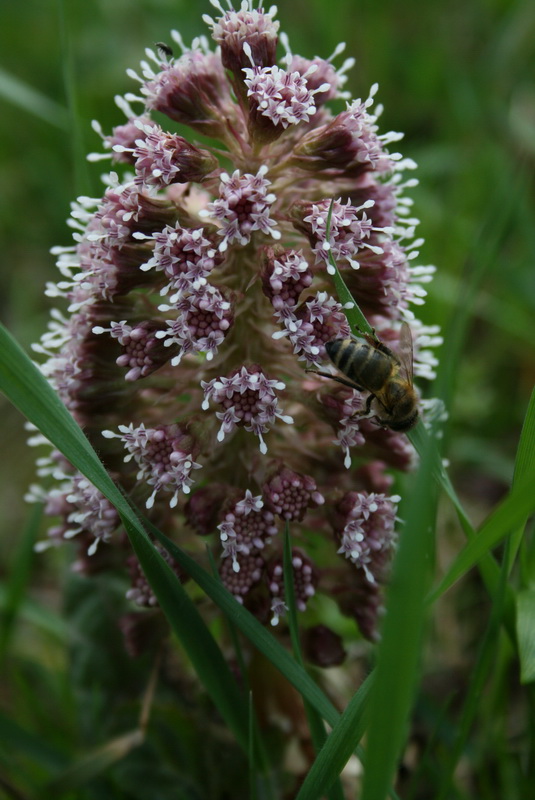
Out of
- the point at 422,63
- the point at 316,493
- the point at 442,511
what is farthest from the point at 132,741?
the point at 422,63

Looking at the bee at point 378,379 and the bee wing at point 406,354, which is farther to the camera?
the bee wing at point 406,354

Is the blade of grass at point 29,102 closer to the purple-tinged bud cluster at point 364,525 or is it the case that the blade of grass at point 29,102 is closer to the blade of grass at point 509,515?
the purple-tinged bud cluster at point 364,525

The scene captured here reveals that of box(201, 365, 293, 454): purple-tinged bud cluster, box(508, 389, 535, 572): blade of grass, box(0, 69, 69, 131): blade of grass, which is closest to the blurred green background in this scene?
box(0, 69, 69, 131): blade of grass

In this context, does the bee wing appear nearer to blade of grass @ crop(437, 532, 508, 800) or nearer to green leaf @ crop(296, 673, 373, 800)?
blade of grass @ crop(437, 532, 508, 800)

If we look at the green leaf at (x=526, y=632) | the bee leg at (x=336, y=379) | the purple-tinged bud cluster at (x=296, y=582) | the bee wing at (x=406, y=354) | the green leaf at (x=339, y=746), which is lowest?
the green leaf at (x=339, y=746)

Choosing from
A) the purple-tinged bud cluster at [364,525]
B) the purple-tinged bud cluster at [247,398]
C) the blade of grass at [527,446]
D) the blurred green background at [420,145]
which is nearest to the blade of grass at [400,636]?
the blade of grass at [527,446]

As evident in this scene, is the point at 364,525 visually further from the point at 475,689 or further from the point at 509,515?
the point at 509,515

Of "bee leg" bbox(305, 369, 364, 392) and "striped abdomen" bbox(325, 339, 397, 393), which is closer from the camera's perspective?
"striped abdomen" bbox(325, 339, 397, 393)
